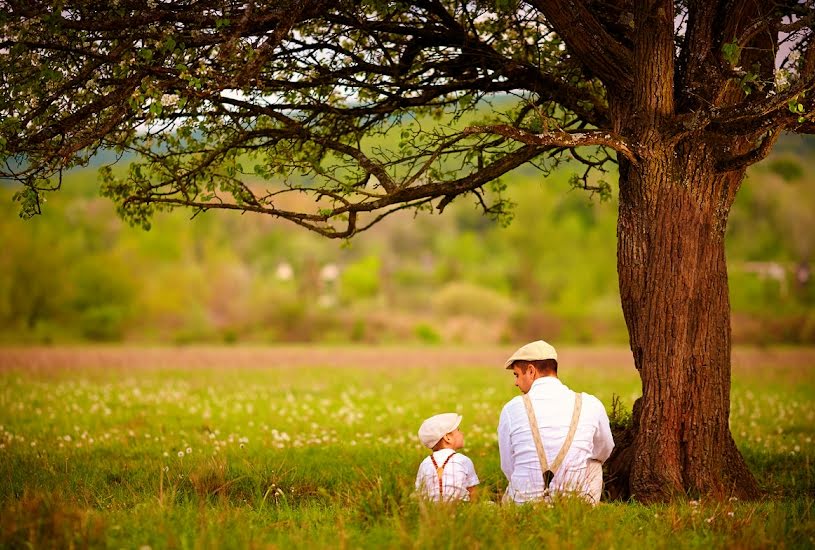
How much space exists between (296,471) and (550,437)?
341 cm

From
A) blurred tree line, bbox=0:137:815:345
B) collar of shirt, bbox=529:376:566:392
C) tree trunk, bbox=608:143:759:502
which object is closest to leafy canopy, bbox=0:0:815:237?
tree trunk, bbox=608:143:759:502

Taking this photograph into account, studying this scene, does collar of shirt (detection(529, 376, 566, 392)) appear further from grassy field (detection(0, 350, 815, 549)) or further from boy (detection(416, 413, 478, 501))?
grassy field (detection(0, 350, 815, 549))

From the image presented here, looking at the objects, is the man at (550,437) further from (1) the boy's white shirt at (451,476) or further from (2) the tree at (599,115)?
(2) the tree at (599,115)

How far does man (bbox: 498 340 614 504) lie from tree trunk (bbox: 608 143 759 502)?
1.24 metres

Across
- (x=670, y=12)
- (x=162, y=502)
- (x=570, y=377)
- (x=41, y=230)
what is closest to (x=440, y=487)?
(x=162, y=502)

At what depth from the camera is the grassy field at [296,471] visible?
586 centimetres

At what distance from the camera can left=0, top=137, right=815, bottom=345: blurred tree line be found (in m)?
56.2

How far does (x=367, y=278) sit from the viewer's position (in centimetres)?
10331

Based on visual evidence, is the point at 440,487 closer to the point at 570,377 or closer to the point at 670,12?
the point at 670,12

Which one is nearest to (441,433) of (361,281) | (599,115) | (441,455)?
(441,455)

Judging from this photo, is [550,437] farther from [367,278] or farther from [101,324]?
[367,278]

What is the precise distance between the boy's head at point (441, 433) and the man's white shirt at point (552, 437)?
390 mm

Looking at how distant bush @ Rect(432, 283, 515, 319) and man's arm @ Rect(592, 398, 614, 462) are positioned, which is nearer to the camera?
man's arm @ Rect(592, 398, 614, 462)

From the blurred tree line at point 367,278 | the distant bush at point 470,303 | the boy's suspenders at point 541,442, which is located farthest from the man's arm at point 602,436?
the distant bush at point 470,303
